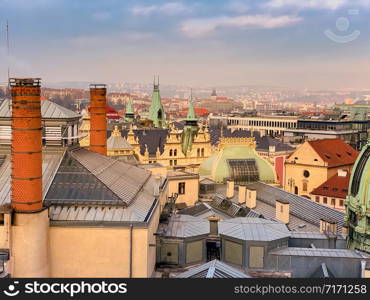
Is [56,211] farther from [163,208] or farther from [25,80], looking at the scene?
[163,208]

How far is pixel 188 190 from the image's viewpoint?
4978cm

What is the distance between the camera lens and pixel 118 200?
2744 centimetres

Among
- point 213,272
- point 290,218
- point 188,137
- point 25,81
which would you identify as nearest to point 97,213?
point 213,272

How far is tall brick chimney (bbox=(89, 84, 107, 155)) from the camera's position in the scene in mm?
38250

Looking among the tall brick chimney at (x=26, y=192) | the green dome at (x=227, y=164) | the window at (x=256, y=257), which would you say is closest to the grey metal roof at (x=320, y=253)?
the window at (x=256, y=257)

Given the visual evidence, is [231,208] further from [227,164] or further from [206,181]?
[227,164]

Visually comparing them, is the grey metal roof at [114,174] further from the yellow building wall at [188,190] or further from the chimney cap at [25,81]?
the yellow building wall at [188,190]

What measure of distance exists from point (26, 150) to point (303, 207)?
25668 millimetres

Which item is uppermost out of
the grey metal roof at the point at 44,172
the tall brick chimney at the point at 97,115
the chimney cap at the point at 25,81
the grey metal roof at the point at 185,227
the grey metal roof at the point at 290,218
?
the chimney cap at the point at 25,81

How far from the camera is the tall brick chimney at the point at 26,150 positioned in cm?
2495

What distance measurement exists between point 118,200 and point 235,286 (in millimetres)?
8224

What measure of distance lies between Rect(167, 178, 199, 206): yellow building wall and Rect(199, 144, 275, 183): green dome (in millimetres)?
4243

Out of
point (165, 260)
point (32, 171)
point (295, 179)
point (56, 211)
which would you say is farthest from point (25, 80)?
point (295, 179)

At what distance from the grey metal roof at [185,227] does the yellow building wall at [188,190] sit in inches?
617
